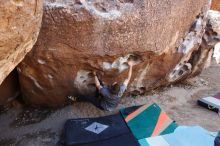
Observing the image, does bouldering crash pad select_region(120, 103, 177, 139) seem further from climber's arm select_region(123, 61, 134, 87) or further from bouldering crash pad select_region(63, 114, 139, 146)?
climber's arm select_region(123, 61, 134, 87)

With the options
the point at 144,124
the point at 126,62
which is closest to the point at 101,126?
the point at 144,124

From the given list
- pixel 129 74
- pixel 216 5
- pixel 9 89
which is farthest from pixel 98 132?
Answer: pixel 216 5

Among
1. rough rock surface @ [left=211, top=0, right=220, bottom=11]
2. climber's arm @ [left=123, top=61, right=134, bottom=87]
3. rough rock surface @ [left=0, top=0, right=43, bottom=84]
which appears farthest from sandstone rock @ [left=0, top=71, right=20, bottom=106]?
rough rock surface @ [left=211, top=0, right=220, bottom=11]

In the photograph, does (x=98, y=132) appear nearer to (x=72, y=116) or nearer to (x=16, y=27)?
(x=72, y=116)

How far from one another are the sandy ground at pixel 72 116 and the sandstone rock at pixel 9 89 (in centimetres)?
12

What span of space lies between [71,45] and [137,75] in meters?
0.90

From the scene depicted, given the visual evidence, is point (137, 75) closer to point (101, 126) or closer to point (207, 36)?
point (101, 126)

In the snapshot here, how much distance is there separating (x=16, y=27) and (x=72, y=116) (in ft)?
5.00

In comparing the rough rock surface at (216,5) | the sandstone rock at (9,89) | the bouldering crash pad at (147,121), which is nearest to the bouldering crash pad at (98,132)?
the bouldering crash pad at (147,121)

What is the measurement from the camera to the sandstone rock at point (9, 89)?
3.27 meters

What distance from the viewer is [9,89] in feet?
11.0

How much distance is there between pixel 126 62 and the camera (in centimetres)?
312

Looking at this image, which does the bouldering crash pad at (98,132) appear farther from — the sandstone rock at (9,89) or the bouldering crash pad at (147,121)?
the sandstone rock at (9,89)

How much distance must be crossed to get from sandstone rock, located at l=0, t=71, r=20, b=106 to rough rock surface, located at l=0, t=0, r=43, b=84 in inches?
48.6
